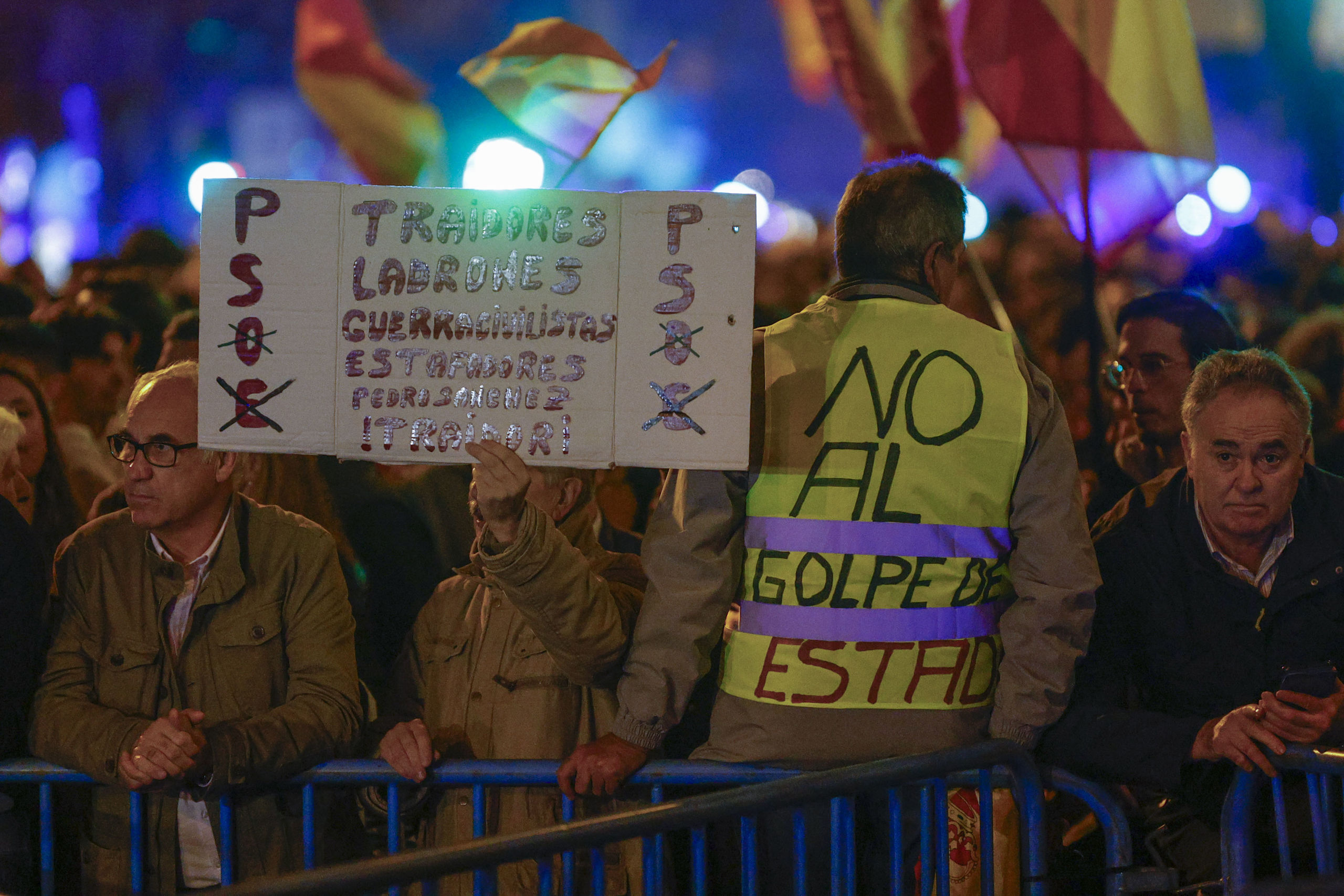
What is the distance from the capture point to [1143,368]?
419 cm

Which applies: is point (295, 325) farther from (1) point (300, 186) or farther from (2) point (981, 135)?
(2) point (981, 135)

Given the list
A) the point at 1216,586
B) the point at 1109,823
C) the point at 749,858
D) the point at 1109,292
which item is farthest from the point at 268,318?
the point at 1109,292

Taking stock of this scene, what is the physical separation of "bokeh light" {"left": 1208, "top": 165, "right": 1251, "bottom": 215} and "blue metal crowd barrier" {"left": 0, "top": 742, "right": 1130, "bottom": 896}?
253 inches

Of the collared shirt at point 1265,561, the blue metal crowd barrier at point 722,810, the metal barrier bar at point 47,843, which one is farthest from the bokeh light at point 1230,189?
the metal barrier bar at point 47,843

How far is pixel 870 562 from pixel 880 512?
11 cm

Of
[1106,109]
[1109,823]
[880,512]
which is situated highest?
[1106,109]

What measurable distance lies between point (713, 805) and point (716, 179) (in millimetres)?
6416

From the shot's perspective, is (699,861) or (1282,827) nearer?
(699,861)

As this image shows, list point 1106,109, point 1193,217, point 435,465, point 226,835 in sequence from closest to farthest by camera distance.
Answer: point 226,835, point 435,465, point 1106,109, point 1193,217

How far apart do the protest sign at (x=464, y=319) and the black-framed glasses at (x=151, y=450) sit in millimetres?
350

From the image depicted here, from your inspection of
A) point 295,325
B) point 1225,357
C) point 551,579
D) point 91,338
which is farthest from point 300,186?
point 91,338

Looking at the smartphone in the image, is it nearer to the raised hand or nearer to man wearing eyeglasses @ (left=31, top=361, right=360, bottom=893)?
the raised hand

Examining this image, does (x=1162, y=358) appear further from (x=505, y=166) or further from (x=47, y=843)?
(x=505, y=166)

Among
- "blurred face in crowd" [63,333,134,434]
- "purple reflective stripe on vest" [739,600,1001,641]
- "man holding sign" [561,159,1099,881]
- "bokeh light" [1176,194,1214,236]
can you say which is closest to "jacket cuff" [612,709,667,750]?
"man holding sign" [561,159,1099,881]
